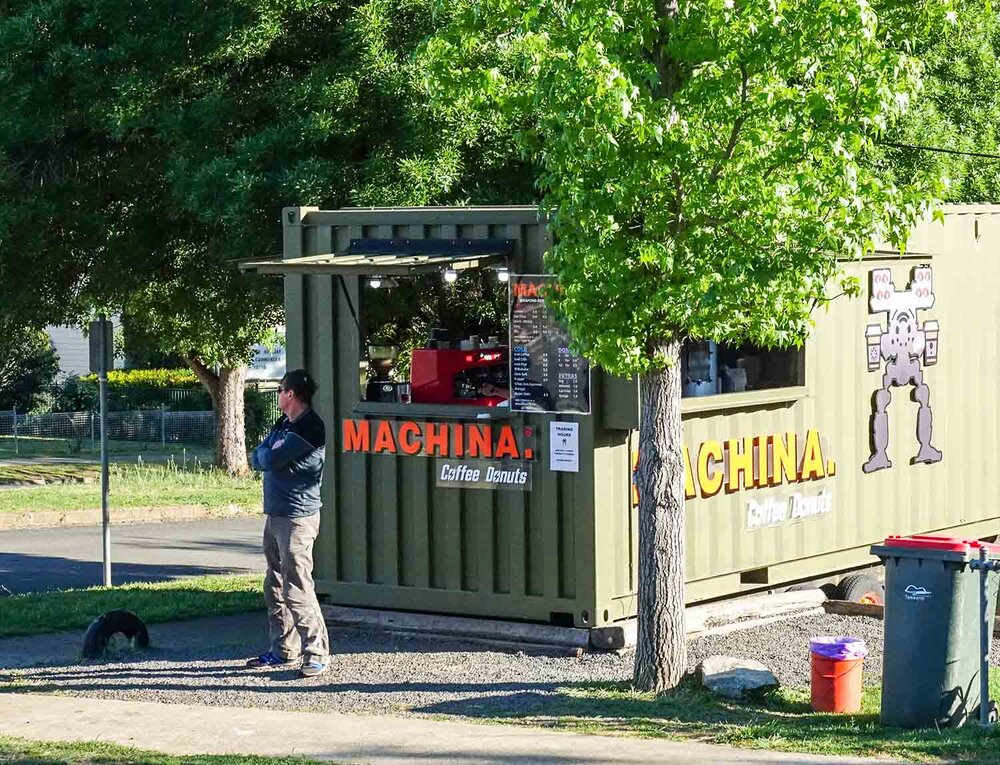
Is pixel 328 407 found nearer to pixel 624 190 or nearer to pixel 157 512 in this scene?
pixel 624 190

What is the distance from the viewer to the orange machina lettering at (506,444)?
11.5 metres

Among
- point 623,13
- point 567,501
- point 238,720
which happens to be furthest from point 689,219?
point 238,720

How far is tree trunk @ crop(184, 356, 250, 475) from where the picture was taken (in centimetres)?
2850

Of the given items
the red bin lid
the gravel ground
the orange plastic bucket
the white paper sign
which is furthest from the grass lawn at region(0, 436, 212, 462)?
the red bin lid

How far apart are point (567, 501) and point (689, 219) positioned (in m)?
2.58

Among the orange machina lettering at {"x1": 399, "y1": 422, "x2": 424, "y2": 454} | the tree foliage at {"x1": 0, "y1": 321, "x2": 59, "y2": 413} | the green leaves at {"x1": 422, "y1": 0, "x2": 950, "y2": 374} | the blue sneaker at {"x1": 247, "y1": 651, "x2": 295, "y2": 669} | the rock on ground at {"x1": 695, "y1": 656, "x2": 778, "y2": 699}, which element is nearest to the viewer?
the green leaves at {"x1": 422, "y1": 0, "x2": 950, "y2": 374}

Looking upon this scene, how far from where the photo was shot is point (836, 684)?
9.14 m

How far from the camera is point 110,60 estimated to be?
1633cm

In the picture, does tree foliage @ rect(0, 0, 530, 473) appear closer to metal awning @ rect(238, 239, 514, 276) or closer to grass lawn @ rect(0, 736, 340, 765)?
metal awning @ rect(238, 239, 514, 276)

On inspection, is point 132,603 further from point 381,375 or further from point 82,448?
point 82,448

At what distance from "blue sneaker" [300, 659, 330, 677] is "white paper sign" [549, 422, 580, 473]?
204 centimetres

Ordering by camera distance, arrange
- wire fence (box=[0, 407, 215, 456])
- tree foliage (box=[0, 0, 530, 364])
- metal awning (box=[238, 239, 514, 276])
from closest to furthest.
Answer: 1. metal awning (box=[238, 239, 514, 276])
2. tree foliage (box=[0, 0, 530, 364])
3. wire fence (box=[0, 407, 215, 456])

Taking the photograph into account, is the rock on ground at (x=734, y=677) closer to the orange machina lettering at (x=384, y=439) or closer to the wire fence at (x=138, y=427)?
the orange machina lettering at (x=384, y=439)

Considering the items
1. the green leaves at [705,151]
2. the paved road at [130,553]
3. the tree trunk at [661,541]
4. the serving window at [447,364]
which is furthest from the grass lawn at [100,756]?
the paved road at [130,553]
